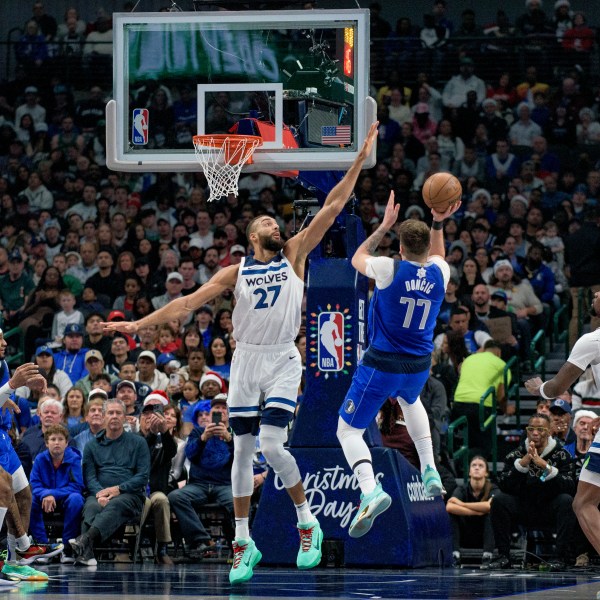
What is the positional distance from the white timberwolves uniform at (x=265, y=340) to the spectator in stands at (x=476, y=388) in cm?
662

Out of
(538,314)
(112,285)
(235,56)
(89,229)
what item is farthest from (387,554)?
(89,229)

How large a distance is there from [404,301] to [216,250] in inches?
410

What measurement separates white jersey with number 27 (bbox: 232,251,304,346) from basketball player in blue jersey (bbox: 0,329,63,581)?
6.16 feet

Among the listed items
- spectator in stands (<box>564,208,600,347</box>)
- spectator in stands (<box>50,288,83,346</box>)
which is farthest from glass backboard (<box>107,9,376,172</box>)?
spectator in stands (<box>564,208,600,347</box>)

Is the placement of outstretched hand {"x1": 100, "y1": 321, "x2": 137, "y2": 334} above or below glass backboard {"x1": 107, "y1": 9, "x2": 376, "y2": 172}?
below

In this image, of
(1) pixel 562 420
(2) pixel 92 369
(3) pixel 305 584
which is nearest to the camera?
(3) pixel 305 584

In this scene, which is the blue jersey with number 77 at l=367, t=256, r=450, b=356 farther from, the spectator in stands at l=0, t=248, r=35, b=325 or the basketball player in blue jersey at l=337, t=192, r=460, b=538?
the spectator in stands at l=0, t=248, r=35, b=325

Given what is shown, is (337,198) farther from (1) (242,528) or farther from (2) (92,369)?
(2) (92,369)

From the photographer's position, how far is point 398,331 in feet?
36.7

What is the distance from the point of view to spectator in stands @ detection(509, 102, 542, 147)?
24500 mm

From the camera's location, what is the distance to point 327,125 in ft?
43.2

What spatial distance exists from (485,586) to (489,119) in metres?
13.9

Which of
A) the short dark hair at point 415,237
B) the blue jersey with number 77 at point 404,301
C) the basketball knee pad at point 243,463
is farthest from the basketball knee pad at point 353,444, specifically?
the short dark hair at point 415,237

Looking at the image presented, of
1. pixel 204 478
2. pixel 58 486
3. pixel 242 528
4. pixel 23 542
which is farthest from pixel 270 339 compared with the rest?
pixel 58 486
